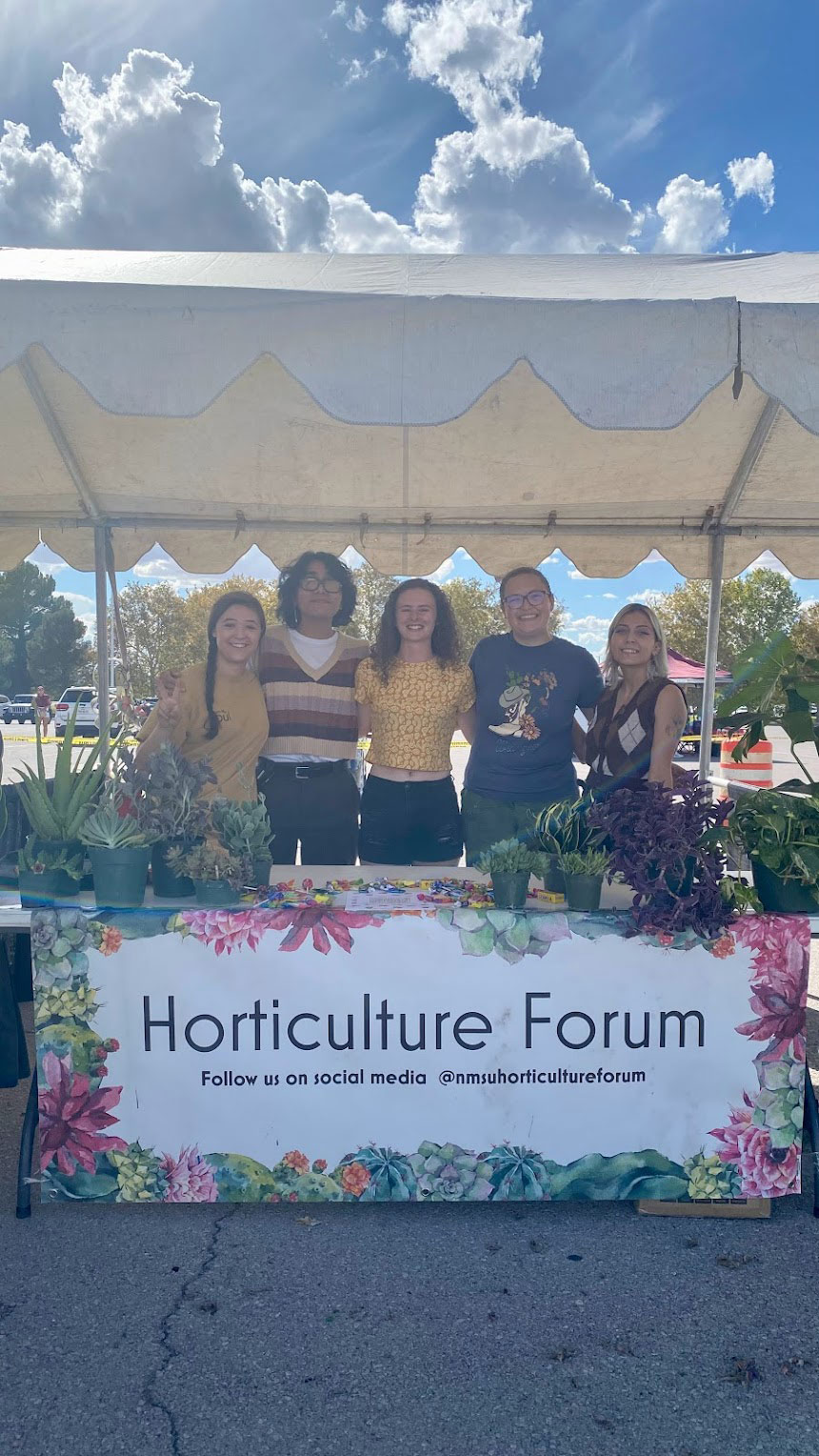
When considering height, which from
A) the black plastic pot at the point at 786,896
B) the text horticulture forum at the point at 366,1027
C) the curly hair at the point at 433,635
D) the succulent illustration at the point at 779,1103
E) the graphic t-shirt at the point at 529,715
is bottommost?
the succulent illustration at the point at 779,1103

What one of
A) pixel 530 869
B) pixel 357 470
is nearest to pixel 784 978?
pixel 530 869

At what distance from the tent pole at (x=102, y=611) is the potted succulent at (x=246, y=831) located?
8.34 feet

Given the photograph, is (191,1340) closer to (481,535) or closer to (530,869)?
(530,869)

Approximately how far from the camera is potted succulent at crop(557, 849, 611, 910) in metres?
2.66

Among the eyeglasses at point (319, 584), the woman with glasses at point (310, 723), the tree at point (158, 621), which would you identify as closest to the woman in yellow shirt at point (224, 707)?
the woman with glasses at point (310, 723)

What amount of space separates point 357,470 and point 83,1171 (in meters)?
3.41

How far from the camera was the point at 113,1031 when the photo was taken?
2.63 m

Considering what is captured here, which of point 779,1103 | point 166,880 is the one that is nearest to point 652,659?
point 779,1103

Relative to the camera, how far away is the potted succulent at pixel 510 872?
2660mm

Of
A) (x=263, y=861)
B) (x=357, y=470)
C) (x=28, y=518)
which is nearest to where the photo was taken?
(x=263, y=861)

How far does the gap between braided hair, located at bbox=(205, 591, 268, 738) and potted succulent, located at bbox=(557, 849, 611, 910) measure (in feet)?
4.56

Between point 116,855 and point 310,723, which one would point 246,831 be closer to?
point 116,855

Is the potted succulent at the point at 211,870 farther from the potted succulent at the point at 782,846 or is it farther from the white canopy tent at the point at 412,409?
the potted succulent at the point at 782,846

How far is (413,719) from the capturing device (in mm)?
3584
